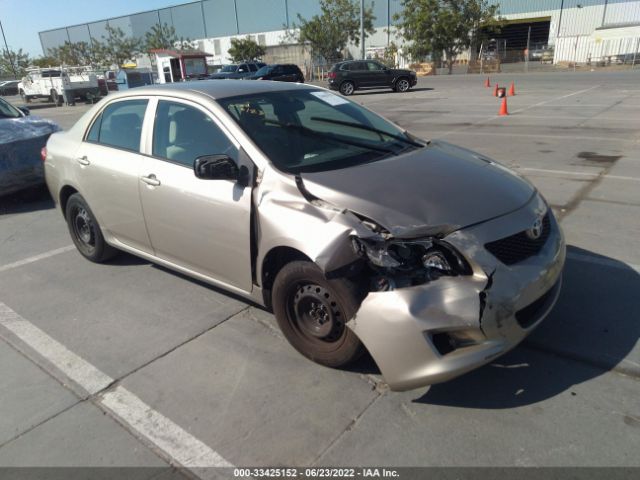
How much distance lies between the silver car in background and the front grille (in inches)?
→ 0.4

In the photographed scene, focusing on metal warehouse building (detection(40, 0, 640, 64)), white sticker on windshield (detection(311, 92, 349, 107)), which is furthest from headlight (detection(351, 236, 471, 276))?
metal warehouse building (detection(40, 0, 640, 64))

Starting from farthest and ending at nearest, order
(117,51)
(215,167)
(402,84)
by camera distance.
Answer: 1. (117,51)
2. (402,84)
3. (215,167)

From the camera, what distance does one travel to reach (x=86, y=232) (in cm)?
496

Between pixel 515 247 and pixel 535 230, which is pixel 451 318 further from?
pixel 535 230

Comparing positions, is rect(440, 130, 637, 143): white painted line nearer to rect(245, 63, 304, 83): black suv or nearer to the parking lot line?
the parking lot line

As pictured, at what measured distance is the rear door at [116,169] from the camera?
407 cm

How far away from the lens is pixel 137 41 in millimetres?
69688

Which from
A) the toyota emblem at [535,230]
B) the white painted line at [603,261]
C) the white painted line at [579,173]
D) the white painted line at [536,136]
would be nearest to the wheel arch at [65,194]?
the toyota emblem at [535,230]

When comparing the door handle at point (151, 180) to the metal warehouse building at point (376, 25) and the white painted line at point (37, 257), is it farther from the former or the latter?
the metal warehouse building at point (376, 25)

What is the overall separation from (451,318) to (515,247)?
0.64m

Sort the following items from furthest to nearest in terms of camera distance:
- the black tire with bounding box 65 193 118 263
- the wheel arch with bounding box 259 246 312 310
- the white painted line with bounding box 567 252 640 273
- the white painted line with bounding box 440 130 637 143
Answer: the white painted line with bounding box 440 130 637 143
the black tire with bounding box 65 193 118 263
the white painted line with bounding box 567 252 640 273
the wheel arch with bounding box 259 246 312 310

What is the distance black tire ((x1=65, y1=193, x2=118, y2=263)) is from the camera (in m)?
4.75

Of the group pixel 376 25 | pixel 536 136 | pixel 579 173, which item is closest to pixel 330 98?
pixel 579 173

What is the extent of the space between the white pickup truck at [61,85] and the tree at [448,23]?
1058 inches
